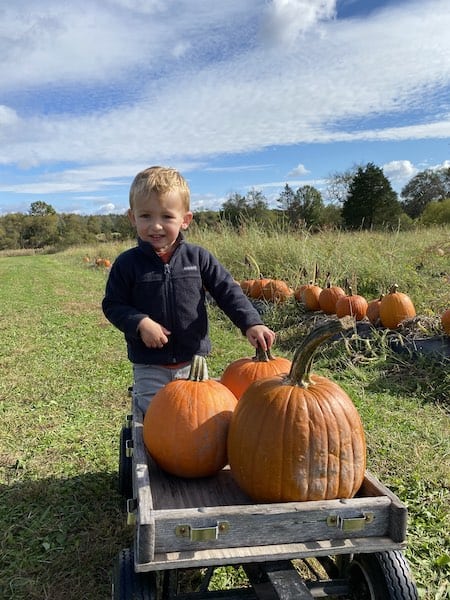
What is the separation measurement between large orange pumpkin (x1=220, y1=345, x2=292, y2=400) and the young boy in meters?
0.21

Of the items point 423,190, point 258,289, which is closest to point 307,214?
point 258,289

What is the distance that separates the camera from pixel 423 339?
5578mm

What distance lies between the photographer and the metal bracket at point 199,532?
159 centimetres

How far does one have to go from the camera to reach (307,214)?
17.6 meters

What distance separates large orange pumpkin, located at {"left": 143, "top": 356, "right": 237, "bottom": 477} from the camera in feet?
6.65

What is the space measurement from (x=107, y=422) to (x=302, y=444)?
9.28ft

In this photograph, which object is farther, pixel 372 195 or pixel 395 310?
pixel 372 195

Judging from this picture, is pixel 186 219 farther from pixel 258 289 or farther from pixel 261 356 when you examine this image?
pixel 258 289

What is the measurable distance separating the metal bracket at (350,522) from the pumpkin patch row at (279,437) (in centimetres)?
12

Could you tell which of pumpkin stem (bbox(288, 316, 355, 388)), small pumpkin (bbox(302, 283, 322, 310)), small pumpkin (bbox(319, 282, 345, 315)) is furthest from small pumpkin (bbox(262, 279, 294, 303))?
pumpkin stem (bbox(288, 316, 355, 388))

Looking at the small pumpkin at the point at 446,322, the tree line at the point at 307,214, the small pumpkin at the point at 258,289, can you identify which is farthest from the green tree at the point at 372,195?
the small pumpkin at the point at 446,322

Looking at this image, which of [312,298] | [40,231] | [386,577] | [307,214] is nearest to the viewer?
[386,577]

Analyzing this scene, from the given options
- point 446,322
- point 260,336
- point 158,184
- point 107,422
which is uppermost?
point 158,184

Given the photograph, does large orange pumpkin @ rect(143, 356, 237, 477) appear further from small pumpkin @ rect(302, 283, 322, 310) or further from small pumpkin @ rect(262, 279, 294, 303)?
small pumpkin @ rect(262, 279, 294, 303)
